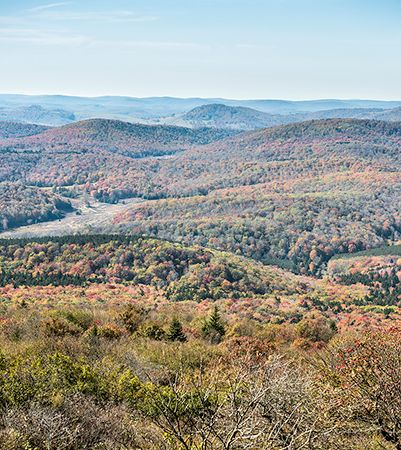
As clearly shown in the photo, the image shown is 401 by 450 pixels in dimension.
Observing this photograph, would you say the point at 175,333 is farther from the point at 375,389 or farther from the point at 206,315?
the point at 375,389

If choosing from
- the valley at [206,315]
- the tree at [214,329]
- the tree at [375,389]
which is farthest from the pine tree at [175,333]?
the tree at [375,389]

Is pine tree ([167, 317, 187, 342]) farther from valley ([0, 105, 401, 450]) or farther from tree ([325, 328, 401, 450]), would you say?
tree ([325, 328, 401, 450])

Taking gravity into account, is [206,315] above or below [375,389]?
below

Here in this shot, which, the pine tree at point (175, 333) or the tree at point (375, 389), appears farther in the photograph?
the pine tree at point (175, 333)

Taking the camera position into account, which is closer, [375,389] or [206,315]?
[375,389]

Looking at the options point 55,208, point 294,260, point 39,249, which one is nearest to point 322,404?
point 39,249

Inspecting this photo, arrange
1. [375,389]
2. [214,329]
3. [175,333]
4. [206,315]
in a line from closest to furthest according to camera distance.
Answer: [375,389]
[175,333]
[214,329]
[206,315]

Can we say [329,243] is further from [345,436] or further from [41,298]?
[345,436]

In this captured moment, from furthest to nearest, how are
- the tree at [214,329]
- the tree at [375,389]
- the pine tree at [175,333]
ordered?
the tree at [214,329] → the pine tree at [175,333] → the tree at [375,389]

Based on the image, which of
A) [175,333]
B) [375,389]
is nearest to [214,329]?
[175,333]

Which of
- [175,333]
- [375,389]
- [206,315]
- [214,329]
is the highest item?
[375,389]

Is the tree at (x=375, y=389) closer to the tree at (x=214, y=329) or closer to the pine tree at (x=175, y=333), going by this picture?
the pine tree at (x=175, y=333)
